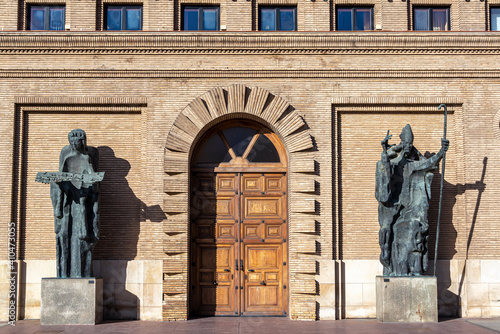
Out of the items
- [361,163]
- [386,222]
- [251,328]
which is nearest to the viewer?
[251,328]

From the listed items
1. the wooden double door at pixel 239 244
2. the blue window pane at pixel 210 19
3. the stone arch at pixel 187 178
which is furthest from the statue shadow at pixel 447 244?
the blue window pane at pixel 210 19

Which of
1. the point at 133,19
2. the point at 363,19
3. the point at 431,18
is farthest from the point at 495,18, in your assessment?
the point at 133,19

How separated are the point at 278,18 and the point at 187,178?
16.3 ft

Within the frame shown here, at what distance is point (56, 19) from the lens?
51.8 feet

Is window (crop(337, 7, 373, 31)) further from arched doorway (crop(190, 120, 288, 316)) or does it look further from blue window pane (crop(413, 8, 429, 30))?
arched doorway (crop(190, 120, 288, 316))

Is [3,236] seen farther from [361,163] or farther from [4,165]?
[361,163]

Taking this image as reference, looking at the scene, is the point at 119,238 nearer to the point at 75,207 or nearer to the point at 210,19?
the point at 75,207

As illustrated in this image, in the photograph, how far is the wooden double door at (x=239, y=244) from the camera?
15023 millimetres

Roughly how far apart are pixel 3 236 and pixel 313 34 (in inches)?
364

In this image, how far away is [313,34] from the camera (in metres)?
15.2

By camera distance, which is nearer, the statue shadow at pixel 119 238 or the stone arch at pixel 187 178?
the stone arch at pixel 187 178

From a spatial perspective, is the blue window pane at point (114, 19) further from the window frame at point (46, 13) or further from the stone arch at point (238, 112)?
the stone arch at point (238, 112)

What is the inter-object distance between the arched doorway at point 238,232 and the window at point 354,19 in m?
3.55

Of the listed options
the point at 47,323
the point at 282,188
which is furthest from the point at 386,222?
the point at 47,323
